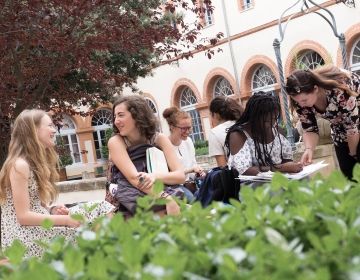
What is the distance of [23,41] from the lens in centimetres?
675

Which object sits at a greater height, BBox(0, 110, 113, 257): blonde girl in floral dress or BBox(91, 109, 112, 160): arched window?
BBox(91, 109, 112, 160): arched window

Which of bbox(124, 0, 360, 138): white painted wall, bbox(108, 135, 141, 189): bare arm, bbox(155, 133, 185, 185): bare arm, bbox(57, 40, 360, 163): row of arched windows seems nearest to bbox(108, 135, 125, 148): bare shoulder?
bbox(108, 135, 141, 189): bare arm

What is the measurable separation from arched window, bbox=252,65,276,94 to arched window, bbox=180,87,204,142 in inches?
165

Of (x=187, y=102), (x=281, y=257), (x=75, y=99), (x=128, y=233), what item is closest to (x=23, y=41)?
(x=75, y=99)

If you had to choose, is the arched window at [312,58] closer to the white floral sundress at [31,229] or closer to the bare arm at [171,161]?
the bare arm at [171,161]

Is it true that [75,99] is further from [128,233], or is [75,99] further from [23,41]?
[128,233]

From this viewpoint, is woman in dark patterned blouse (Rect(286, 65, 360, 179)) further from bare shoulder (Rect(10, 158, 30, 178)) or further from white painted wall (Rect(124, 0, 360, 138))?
white painted wall (Rect(124, 0, 360, 138))

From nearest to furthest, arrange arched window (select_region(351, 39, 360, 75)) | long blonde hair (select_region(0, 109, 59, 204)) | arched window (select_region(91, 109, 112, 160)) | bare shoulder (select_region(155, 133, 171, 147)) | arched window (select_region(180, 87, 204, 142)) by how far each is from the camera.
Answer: long blonde hair (select_region(0, 109, 59, 204)) → bare shoulder (select_region(155, 133, 171, 147)) → arched window (select_region(351, 39, 360, 75)) → arched window (select_region(180, 87, 204, 142)) → arched window (select_region(91, 109, 112, 160))

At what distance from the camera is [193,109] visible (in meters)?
29.9

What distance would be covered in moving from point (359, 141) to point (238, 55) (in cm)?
2157

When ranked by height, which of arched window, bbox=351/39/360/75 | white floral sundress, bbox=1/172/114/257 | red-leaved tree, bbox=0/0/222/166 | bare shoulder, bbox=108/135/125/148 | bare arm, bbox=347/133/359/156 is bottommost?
white floral sundress, bbox=1/172/114/257

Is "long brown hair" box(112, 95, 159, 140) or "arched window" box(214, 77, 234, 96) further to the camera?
"arched window" box(214, 77, 234, 96)

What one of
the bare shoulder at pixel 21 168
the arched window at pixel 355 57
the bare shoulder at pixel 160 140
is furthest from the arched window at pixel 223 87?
the bare shoulder at pixel 21 168

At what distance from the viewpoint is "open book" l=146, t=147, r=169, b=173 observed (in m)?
4.04
